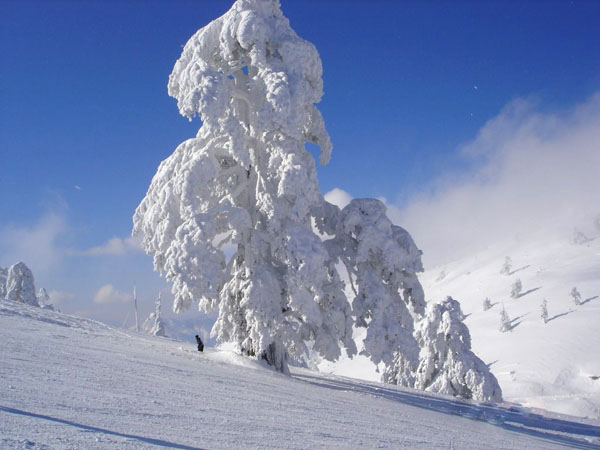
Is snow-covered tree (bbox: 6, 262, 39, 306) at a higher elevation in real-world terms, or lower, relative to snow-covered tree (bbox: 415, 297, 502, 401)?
higher

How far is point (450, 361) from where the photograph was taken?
84.1 feet

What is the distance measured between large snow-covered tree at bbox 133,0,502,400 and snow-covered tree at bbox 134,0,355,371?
0.04m

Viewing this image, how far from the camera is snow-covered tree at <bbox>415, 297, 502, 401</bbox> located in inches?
963

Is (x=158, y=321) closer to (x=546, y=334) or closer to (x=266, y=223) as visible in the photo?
(x=266, y=223)

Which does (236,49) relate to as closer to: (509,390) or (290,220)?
(290,220)

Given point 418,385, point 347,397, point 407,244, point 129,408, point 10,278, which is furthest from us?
point 10,278

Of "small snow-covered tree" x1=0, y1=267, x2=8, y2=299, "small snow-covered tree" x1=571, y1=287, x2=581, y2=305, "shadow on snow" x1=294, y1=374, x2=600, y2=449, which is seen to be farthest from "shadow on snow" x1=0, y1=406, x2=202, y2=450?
"small snow-covered tree" x1=571, y1=287, x2=581, y2=305

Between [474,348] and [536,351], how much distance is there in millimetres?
15959

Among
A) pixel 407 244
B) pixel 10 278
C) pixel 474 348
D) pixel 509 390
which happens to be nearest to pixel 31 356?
pixel 407 244

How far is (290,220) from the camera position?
43.2 ft

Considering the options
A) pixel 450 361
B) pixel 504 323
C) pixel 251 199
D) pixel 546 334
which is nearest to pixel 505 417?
pixel 251 199

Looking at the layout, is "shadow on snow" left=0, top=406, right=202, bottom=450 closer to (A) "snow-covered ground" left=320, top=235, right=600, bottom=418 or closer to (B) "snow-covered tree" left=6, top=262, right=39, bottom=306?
(B) "snow-covered tree" left=6, top=262, right=39, bottom=306

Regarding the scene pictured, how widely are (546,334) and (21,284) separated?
10465cm

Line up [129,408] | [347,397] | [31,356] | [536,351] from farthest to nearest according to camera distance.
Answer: [536,351]
[347,397]
[31,356]
[129,408]
